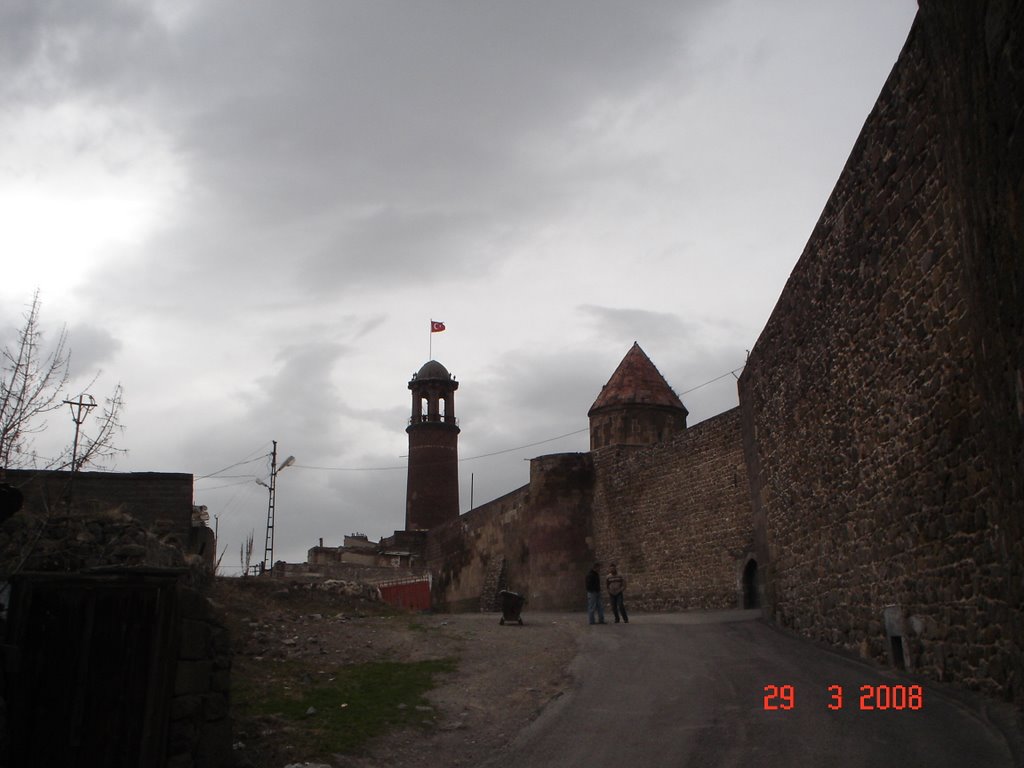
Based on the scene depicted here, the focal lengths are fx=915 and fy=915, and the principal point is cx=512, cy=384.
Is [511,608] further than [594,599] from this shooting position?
No

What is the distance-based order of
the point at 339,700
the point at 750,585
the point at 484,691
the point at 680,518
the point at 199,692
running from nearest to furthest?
the point at 199,692 → the point at 339,700 → the point at 484,691 → the point at 750,585 → the point at 680,518

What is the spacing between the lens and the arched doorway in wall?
21828 mm

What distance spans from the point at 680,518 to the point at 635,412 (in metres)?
10.5

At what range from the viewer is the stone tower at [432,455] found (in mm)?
51000

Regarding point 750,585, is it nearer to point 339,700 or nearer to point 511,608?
point 511,608

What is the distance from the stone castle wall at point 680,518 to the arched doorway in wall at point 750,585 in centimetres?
17

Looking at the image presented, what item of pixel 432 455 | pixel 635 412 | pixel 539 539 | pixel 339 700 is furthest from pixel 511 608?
pixel 432 455

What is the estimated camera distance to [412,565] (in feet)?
149

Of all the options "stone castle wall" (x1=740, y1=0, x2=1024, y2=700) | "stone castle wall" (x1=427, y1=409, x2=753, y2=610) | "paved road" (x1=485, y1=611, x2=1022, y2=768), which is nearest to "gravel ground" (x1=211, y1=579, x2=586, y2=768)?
"paved road" (x1=485, y1=611, x2=1022, y2=768)

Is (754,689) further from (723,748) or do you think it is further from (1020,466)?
(1020,466)

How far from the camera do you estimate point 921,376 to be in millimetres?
8828
